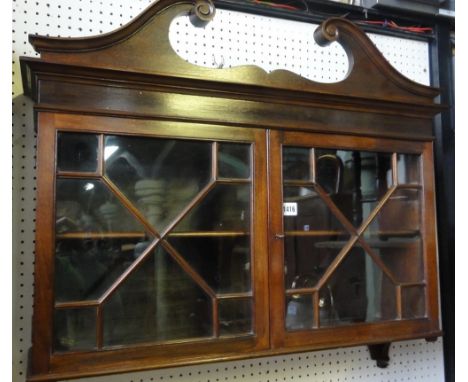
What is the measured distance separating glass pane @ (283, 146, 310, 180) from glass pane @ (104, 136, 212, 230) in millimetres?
176

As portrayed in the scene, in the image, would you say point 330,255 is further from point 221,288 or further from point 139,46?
point 139,46

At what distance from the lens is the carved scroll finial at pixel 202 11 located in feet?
2.82

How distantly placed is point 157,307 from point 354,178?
556mm

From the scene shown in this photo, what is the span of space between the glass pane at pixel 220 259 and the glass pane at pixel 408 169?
44cm

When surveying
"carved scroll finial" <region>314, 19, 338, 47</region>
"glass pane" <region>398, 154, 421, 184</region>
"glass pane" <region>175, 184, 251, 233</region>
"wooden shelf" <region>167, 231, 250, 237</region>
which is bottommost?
"wooden shelf" <region>167, 231, 250, 237</region>

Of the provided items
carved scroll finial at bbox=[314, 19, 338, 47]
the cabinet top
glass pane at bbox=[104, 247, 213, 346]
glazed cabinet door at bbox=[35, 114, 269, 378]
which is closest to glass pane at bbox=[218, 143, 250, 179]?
glazed cabinet door at bbox=[35, 114, 269, 378]

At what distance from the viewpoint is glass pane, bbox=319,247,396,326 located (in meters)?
0.97

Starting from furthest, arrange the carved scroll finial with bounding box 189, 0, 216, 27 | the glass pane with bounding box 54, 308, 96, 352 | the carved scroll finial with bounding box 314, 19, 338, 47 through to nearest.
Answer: the carved scroll finial with bounding box 314, 19, 338, 47, the carved scroll finial with bounding box 189, 0, 216, 27, the glass pane with bounding box 54, 308, 96, 352

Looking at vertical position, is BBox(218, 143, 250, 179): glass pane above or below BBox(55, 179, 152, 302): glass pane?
above

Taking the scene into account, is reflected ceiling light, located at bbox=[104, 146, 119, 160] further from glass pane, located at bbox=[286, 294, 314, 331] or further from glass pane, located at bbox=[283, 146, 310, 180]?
glass pane, located at bbox=[286, 294, 314, 331]

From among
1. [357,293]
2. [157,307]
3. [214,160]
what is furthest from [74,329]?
[357,293]

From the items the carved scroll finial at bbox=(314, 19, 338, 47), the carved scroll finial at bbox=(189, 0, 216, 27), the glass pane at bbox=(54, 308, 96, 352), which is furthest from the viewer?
the carved scroll finial at bbox=(314, 19, 338, 47)

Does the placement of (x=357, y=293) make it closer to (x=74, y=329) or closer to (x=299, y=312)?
(x=299, y=312)
